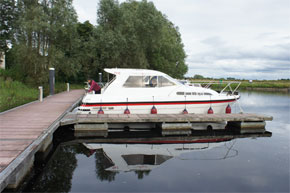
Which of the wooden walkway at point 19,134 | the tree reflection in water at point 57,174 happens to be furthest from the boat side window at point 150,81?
the tree reflection in water at point 57,174

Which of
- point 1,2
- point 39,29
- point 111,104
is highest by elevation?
point 1,2

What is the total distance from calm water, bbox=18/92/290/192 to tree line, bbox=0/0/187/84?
808 inches

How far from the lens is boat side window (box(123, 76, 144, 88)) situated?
11281mm

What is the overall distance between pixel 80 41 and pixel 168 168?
2708 cm

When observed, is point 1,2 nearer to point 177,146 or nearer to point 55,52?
point 55,52

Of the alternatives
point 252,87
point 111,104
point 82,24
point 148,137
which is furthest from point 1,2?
point 252,87

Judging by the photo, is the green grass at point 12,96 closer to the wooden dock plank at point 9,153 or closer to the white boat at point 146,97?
the white boat at point 146,97

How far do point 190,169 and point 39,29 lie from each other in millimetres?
23961

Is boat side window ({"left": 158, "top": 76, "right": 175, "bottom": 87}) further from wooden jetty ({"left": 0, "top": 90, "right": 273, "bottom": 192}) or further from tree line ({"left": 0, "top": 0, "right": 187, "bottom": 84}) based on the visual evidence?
tree line ({"left": 0, "top": 0, "right": 187, "bottom": 84})

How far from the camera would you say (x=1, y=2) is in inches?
1361

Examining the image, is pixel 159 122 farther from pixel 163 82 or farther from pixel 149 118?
pixel 163 82

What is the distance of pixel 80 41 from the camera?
30.7 m

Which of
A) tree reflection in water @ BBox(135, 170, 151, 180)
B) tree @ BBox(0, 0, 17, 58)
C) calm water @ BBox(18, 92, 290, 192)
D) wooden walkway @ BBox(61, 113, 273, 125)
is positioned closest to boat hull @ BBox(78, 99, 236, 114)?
wooden walkway @ BBox(61, 113, 273, 125)

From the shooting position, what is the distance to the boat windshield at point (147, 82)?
11305 millimetres
